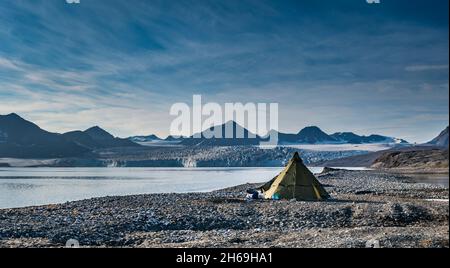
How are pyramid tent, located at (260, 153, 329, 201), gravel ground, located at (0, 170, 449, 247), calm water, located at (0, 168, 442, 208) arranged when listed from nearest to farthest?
gravel ground, located at (0, 170, 449, 247) → pyramid tent, located at (260, 153, 329, 201) → calm water, located at (0, 168, 442, 208)

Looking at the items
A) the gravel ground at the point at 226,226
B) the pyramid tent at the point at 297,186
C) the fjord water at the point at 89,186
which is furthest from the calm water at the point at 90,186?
the pyramid tent at the point at 297,186

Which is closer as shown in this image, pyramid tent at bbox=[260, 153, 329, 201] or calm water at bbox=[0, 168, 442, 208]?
pyramid tent at bbox=[260, 153, 329, 201]

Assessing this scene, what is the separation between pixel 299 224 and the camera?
14.5 m

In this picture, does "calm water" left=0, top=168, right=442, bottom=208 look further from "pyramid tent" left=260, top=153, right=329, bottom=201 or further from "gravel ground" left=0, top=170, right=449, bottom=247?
"pyramid tent" left=260, top=153, right=329, bottom=201

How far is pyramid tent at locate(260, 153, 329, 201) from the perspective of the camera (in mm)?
22812

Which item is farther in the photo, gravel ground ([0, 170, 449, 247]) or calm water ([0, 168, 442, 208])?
calm water ([0, 168, 442, 208])

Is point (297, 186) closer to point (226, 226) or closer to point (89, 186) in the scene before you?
point (226, 226)

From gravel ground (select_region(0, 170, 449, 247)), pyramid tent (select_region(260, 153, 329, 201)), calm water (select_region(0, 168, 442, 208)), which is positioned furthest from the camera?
calm water (select_region(0, 168, 442, 208))

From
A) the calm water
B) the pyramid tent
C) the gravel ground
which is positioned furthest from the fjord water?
the pyramid tent

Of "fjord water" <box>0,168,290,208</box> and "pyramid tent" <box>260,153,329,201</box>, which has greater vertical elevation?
"pyramid tent" <box>260,153,329,201</box>

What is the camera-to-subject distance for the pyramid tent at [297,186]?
2281cm

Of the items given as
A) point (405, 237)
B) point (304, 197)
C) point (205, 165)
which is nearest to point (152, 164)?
point (205, 165)

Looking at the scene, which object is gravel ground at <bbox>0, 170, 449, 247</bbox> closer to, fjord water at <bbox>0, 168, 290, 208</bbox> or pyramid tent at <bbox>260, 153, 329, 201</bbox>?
pyramid tent at <bbox>260, 153, 329, 201</bbox>

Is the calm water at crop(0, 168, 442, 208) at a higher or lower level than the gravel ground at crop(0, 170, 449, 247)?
lower
